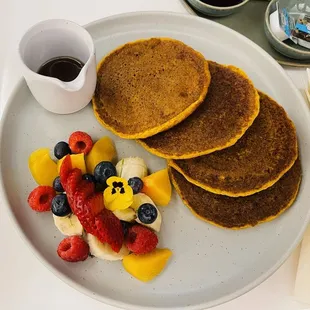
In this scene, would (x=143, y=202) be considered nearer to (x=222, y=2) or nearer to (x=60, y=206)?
(x=60, y=206)

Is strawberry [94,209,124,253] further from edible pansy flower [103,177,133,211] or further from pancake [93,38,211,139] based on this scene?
pancake [93,38,211,139]

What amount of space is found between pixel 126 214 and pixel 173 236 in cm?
16

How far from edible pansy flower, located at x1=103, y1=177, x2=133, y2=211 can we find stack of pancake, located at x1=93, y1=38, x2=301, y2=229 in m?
0.14

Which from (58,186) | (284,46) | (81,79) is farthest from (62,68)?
(284,46)

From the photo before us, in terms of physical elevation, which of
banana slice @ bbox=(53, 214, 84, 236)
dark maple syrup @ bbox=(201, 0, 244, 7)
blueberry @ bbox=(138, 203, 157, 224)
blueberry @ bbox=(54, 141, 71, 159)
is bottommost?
banana slice @ bbox=(53, 214, 84, 236)

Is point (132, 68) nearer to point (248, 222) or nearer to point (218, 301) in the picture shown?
point (248, 222)

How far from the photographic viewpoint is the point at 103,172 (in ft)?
3.92

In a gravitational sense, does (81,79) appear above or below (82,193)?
above

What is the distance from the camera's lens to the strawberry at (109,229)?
1105mm

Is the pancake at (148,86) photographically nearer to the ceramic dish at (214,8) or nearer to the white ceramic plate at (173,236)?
the white ceramic plate at (173,236)

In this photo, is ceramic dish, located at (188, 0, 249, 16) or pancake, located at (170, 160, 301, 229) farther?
ceramic dish, located at (188, 0, 249, 16)

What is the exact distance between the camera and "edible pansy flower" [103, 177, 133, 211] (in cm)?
114

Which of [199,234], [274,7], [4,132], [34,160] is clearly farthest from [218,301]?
[274,7]

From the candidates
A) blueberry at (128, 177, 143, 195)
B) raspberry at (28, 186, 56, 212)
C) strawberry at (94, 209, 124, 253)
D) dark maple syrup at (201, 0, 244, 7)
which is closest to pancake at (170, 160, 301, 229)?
blueberry at (128, 177, 143, 195)
